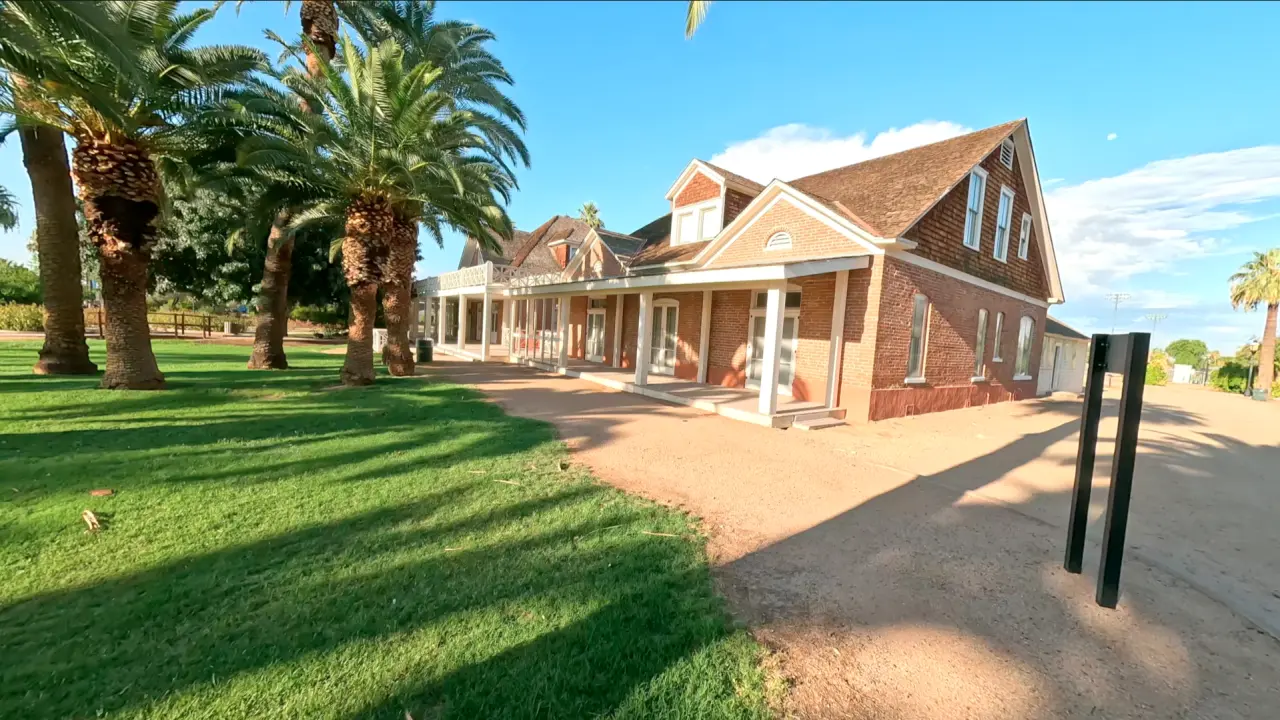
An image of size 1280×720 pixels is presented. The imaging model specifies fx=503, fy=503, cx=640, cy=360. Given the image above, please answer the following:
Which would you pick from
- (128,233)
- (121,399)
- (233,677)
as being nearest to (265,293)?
(128,233)

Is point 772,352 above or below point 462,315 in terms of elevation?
below

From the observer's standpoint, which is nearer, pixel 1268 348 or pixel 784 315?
pixel 784 315

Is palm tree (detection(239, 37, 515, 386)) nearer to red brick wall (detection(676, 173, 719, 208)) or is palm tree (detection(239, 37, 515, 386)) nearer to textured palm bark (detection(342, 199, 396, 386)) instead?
textured palm bark (detection(342, 199, 396, 386))

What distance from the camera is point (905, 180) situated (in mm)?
12312

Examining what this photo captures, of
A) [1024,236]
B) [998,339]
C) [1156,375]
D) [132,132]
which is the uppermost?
[1024,236]

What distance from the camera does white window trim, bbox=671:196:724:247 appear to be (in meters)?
15.6

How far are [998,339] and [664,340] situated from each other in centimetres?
979

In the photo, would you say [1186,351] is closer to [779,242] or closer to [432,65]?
[779,242]

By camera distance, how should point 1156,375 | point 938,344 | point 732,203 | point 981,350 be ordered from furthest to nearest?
point 1156,375 < point 732,203 < point 981,350 < point 938,344

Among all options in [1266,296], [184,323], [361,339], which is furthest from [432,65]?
[1266,296]

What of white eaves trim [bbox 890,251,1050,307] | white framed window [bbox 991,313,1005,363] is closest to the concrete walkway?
white eaves trim [bbox 890,251,1050,307]

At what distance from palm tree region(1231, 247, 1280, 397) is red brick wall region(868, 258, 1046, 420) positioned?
85.9 feet

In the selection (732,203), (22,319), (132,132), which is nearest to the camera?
(132,132)

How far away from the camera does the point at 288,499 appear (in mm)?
4609
